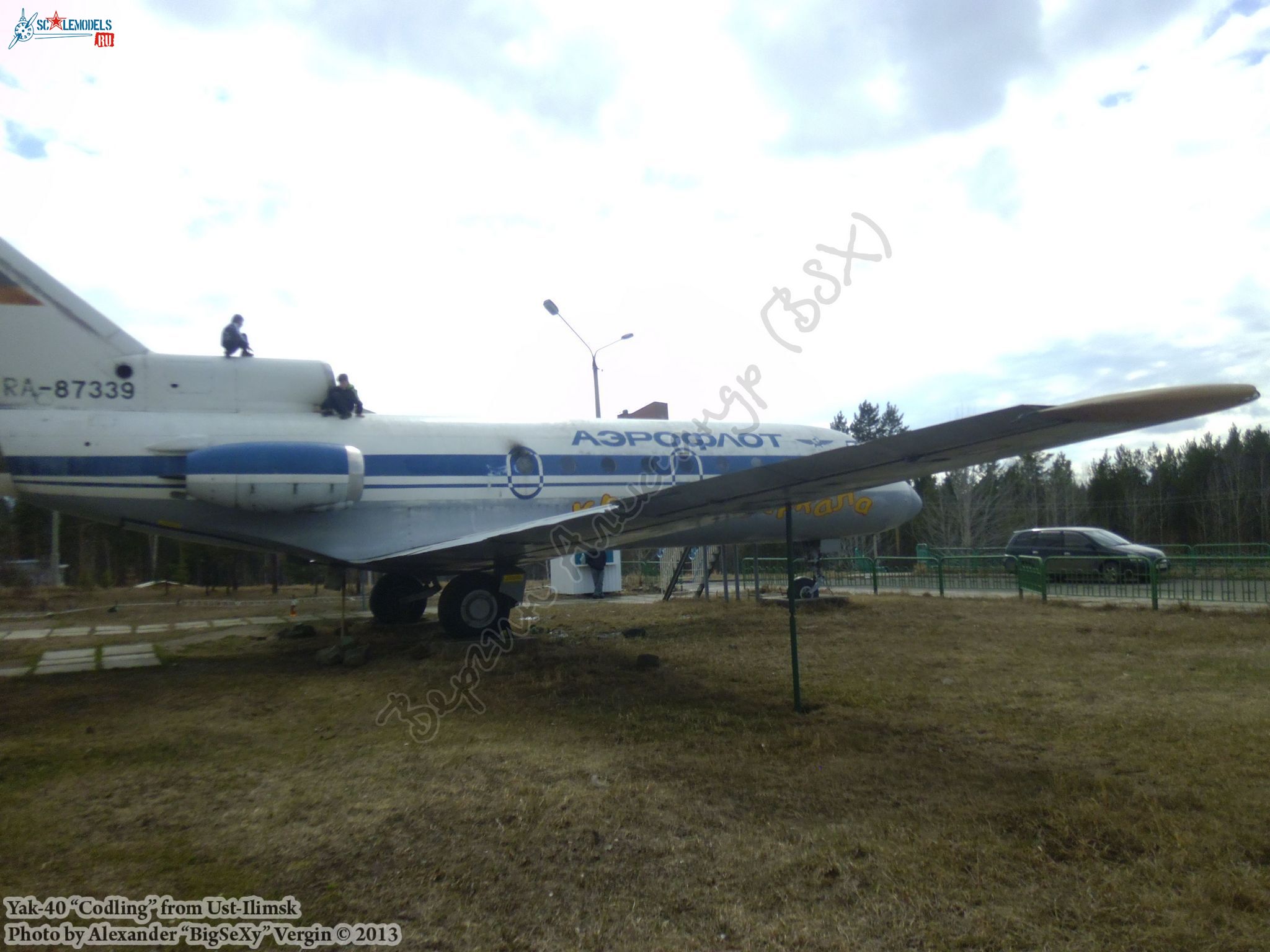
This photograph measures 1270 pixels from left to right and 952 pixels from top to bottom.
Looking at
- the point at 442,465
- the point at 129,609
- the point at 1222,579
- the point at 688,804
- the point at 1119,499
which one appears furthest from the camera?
the point at 1119,499

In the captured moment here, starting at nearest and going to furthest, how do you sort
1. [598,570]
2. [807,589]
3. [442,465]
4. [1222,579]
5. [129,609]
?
[442,465]
[807,589]
[1222,579]
[129,609]
[598,570]

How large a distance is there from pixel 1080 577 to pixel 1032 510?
4074 cm

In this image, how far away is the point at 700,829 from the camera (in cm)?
380

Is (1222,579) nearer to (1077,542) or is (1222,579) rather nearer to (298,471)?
(1077,542)

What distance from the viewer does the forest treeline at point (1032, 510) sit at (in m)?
33.6

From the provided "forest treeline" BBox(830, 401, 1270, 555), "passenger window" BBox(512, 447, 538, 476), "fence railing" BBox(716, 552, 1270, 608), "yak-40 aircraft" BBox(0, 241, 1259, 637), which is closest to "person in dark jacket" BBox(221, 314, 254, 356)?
"yak-40 aircraft" BBox(0, 241, 1259, 637)

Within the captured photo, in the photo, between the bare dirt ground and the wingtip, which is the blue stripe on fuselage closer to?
the bare dirt ground

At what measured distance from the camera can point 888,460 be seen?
18.1ft

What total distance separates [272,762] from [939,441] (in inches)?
200

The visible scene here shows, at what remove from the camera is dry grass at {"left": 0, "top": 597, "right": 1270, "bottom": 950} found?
2.99 meters

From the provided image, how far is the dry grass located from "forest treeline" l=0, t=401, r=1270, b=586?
2748 cm

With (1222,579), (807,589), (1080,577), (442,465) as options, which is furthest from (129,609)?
(1222,579)

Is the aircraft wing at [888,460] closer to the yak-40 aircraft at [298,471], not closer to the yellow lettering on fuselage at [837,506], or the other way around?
the yak-40 aircraft at [298,471]

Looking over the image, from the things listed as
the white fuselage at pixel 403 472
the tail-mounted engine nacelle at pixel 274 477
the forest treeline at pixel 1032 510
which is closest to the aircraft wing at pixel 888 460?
the white fuselage at pixel 403 472
